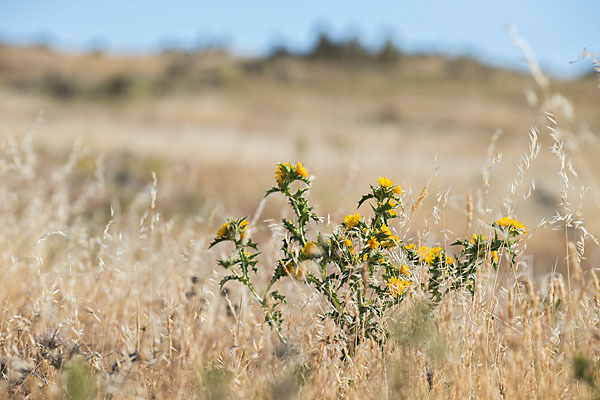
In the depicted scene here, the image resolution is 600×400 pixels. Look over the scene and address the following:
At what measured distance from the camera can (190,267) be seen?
8.73 feet

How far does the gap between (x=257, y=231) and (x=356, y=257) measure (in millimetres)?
4032

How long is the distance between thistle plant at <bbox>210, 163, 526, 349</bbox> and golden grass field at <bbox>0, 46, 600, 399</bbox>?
0.23ft

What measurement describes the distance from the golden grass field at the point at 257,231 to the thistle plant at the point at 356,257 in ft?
0.23

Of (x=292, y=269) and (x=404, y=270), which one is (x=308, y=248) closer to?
(x=292, y=269)

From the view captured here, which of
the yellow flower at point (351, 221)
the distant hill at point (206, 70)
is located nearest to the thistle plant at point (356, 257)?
the yellow flower at point (351, 221)

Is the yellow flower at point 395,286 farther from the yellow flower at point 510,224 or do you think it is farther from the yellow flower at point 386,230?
the yellow flower at point 510,224

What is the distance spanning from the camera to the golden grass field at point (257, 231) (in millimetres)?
1560

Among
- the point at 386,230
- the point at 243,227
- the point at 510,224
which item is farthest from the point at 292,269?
the point at 510,224

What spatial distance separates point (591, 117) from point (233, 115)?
69.2 ft

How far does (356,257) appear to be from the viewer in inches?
67.7

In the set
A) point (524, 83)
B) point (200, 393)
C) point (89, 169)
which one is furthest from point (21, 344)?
point (524, 83)

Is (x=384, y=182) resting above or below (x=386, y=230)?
above

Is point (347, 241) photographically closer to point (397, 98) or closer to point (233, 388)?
point (233, 388)

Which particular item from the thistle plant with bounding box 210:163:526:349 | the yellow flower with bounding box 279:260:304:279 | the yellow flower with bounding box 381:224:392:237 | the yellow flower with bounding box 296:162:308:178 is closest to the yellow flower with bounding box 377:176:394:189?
the thistle plant with bounding box 210:163:526:349
